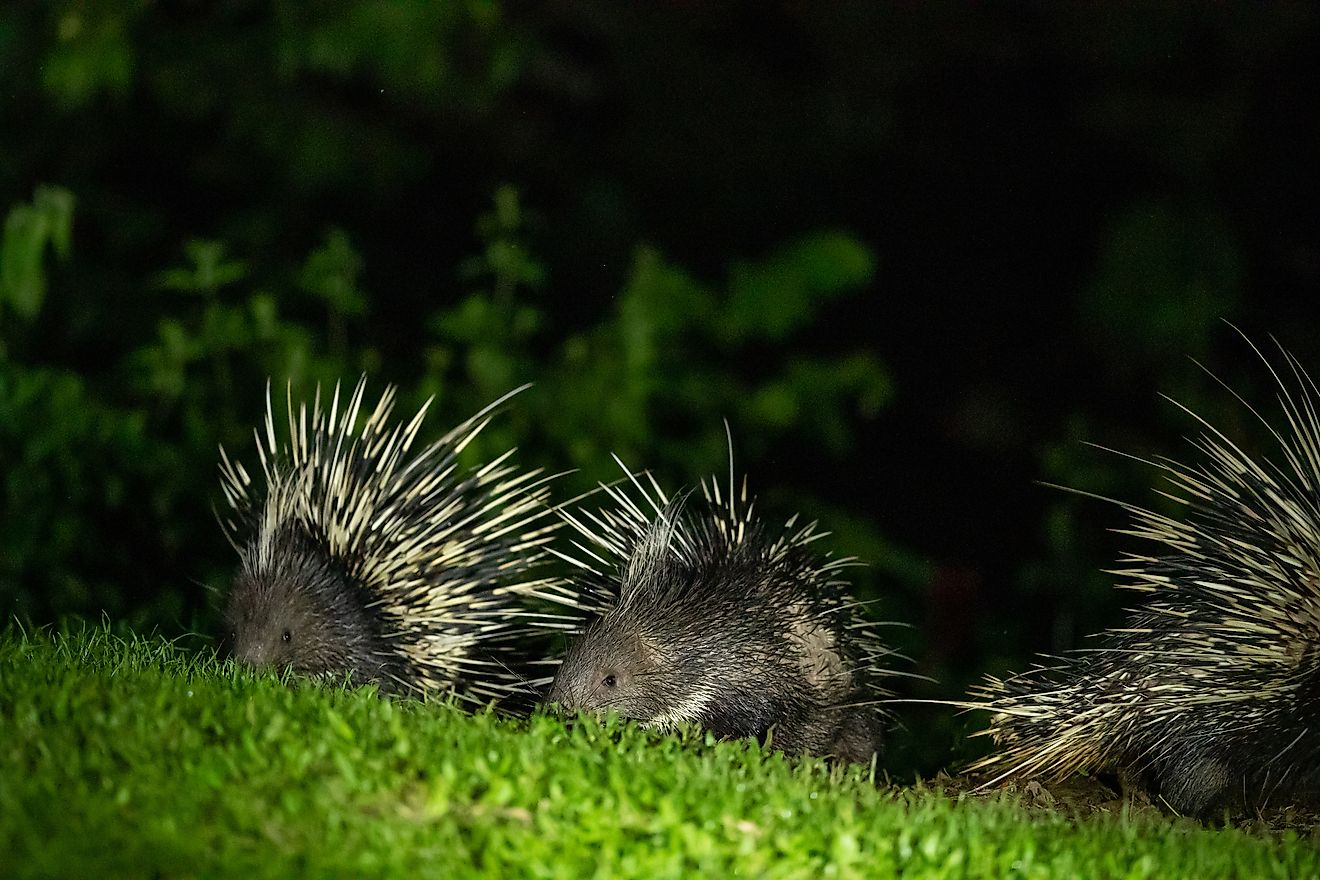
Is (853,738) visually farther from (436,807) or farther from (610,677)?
(436,807)

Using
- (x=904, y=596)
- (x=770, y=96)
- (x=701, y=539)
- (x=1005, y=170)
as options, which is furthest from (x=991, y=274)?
(x=701, y=539)

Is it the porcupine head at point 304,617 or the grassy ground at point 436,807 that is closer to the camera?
the grassy ground at point 436,807

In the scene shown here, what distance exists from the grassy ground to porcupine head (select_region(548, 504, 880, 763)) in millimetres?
493

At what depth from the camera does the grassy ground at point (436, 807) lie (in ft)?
9.65

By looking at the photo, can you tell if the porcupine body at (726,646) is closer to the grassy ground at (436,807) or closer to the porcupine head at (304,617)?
the grassy ground at (436,807)

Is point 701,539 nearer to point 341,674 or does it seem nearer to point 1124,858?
point 341,674

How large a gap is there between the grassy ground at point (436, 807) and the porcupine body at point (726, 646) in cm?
51

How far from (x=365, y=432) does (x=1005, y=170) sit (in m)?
5.97

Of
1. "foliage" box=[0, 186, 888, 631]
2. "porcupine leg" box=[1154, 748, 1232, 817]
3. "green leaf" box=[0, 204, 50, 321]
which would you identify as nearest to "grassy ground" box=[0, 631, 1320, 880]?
"porcupine leg" box=[1154, 748, 1232, 817]

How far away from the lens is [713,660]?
14.7 feet

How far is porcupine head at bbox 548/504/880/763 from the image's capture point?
14.5 feet

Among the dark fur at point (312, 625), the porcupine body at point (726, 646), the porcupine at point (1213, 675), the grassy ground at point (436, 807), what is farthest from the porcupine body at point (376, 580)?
the porcupine at point (1213, 675)

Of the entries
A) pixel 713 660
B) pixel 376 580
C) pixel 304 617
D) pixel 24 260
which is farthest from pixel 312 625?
pixel 24 260

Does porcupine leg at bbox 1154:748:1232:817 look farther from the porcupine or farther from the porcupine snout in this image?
the porcupine snout
